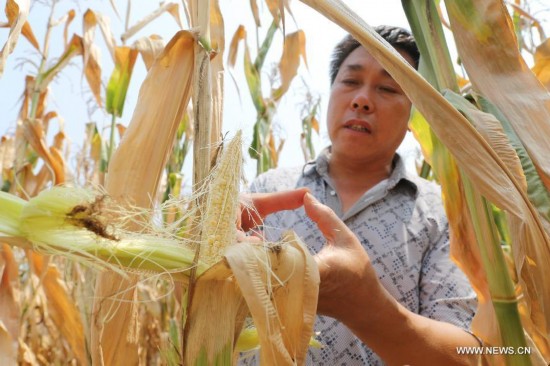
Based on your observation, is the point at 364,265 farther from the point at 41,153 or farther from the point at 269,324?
the point at 41,153

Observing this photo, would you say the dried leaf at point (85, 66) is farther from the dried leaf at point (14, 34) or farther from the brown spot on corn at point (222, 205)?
the brown spot on corn at point (222, 205)

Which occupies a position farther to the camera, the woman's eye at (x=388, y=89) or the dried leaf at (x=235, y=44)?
the dried leaf at (x=235, y=44)

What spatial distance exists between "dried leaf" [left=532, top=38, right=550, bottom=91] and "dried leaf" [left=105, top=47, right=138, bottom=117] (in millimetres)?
942

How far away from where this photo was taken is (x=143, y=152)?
24.8 inches

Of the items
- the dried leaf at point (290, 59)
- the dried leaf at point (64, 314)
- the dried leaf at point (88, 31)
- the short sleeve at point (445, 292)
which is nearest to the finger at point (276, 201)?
the short sleeve at point (445, 292)

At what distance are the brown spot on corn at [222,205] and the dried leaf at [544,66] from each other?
2.18 feet

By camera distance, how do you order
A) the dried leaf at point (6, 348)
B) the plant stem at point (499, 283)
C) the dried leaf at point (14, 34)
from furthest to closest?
the dried leaf at point (6, 348)
the dried leaf at point (14, 34)
the plant stem at point (499, 283)

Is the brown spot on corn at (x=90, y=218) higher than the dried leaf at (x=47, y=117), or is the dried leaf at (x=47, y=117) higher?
the dried leaf at (x=47, y=117)

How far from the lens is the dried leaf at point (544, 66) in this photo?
0.95 metres

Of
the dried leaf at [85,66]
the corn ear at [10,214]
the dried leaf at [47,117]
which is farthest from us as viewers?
the dried leaf at [47,117]

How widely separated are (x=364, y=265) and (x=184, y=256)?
280 mm

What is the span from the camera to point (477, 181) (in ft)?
1.88

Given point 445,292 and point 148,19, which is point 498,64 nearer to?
point 445,292

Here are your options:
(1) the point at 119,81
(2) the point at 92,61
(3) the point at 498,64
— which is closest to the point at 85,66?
(2) the point at 92,61
